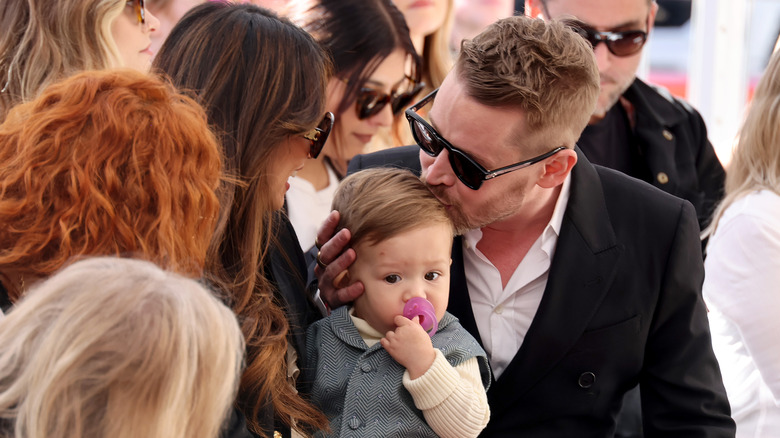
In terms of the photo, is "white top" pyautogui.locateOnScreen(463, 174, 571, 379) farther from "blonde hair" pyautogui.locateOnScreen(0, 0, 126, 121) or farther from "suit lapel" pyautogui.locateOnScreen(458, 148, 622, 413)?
"blonde hair" pyautogui.locateOnScreen(0, 0, 126, 121)

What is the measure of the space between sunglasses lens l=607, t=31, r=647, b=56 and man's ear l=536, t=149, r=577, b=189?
1.22 m

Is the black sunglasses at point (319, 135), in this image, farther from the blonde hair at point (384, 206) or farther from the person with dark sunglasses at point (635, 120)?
the person with dark sunglasses at point (635, 120)

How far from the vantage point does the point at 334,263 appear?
87.7 inches

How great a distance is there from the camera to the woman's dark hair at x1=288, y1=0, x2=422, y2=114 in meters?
3.47

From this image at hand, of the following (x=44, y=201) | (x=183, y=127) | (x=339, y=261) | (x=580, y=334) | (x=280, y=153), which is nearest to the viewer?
(x=44, y=201)

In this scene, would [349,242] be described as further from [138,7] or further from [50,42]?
[138,7]

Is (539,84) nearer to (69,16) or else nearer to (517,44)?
(517,44)

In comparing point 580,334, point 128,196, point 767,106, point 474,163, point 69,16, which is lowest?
point 580,334

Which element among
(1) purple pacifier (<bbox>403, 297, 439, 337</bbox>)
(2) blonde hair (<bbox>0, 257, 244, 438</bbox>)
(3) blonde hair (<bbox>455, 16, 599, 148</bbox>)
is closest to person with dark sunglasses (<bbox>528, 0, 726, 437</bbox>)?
(3) blonde hair (<bbox>455, 16, 599, 148</bbox>)

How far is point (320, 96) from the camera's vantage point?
2070mm

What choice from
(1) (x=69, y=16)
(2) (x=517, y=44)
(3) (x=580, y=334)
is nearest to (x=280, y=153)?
(2) (x=517, y=44)

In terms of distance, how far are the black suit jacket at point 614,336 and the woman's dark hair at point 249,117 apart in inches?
27.8

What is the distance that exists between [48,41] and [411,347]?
183 centimetres

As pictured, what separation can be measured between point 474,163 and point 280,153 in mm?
648
